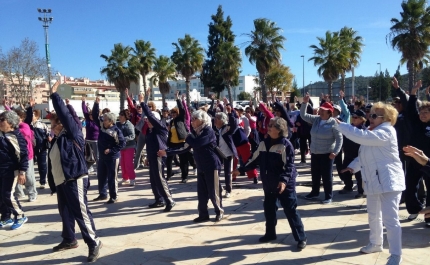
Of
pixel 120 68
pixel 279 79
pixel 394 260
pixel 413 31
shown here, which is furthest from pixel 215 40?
pixel 394 260

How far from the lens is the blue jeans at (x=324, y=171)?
622cm

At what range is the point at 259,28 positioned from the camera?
30.5 meters

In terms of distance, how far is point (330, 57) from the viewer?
32.1 meters

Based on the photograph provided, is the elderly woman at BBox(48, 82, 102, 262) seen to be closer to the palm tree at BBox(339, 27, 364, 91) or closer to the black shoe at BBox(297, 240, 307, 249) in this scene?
the black shoe at BBox(297, 240, 307, 249)

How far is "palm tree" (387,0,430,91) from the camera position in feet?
77.6

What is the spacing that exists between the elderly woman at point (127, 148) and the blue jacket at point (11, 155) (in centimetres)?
261

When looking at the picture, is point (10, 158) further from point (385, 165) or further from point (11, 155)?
point (385, 165)

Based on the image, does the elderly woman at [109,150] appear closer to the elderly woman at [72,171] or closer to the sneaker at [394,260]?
the elderly woman at [72,171]

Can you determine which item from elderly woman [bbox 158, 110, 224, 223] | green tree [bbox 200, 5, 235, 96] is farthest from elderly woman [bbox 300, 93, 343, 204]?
green tree [bbox 200, 5, 235, 96]

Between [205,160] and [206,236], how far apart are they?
111cm

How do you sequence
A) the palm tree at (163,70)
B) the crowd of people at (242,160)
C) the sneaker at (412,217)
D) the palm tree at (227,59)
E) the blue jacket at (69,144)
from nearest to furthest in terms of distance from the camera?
the crowd of people at (242,160)
the blue jacket at (69,144)
the sneaker at (412,217)
the palm tree at (227,59)
the palm tree at (163,70)

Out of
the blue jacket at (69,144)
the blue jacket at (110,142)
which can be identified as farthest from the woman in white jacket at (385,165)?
the blue jacket at (110,142)

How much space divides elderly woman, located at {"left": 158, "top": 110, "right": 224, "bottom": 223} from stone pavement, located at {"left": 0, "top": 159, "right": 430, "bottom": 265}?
0.99 ft

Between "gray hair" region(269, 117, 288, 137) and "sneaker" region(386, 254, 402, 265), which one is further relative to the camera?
"gray hair" region(269, 117, 288, 137)
